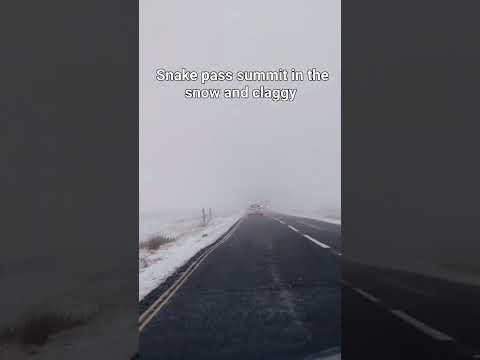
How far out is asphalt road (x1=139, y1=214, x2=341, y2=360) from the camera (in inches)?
260

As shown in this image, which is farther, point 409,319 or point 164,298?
point 164,298

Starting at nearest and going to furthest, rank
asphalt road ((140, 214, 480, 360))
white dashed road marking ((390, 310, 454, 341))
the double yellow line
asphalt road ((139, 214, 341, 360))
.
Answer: asphalt road ((140, 214, 480, 360)) → asphalt road ((139, 214, 341, 360)) → white dashed road marking ((390, 310, 454, 341)) → the double yellow line

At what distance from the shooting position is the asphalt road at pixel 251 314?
6.60 m

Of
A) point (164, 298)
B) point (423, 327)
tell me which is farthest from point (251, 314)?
point (423, 327)

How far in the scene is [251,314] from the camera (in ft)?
27.8

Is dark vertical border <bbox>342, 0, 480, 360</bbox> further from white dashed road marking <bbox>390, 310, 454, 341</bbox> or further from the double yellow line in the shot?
the double yellow line

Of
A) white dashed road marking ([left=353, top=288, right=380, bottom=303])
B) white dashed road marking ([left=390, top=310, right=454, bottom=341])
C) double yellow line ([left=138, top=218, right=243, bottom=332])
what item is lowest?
double yellow line ([left=138, top=218, right=243, bottom=332])
